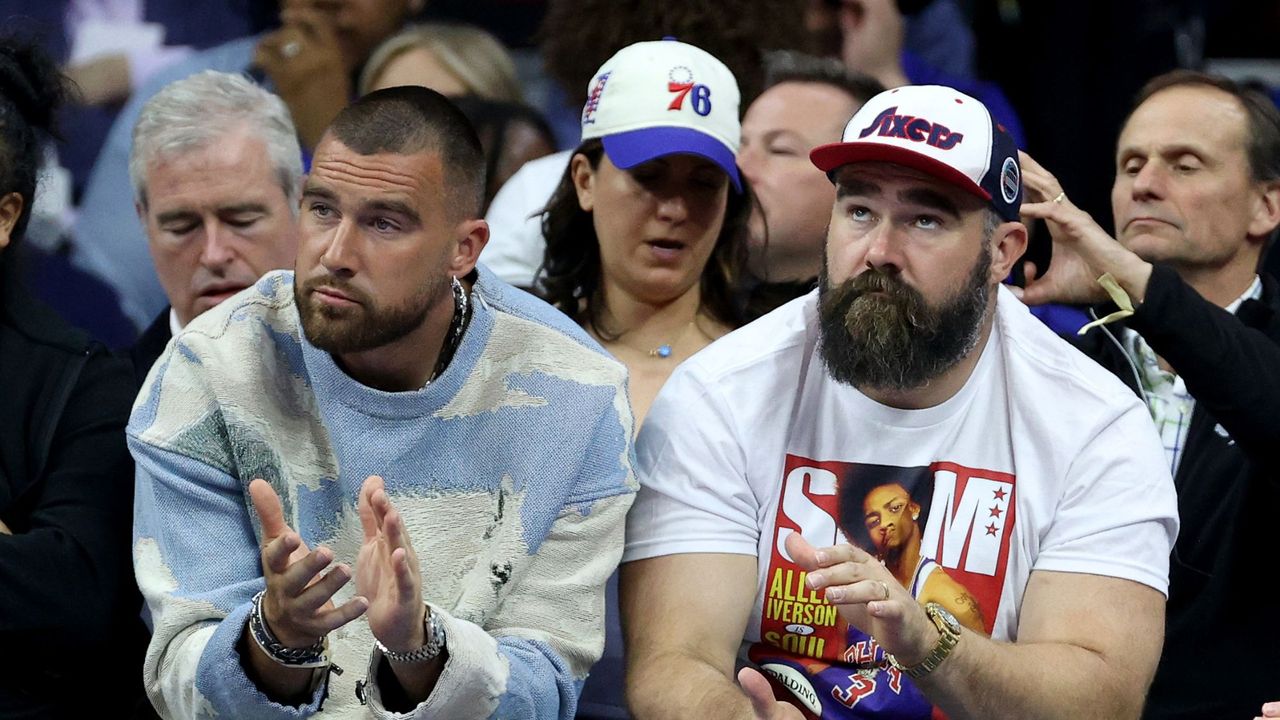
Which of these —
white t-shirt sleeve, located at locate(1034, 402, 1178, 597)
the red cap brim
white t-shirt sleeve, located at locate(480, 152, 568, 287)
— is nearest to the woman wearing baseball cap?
white t-shirt sleeve, located at locate(480, 152, 568, 287)

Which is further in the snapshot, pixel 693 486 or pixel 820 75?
pixel 820 75

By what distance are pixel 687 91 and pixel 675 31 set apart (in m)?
0.90

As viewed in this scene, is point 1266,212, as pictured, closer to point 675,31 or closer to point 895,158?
point 895,158

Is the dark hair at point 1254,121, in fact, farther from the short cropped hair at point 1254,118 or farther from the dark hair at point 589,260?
the dark hair at point 589,260

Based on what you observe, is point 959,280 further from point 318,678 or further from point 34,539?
point 34,539

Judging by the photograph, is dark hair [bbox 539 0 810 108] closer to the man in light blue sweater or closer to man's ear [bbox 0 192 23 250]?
the man in light blue sweater

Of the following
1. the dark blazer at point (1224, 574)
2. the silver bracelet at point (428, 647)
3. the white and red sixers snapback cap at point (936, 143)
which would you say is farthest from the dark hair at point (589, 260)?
the silver bracelet at point (428, 647)

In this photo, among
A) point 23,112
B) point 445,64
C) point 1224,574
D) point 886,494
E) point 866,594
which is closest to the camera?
point 866,594

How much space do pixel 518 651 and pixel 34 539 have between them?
867mm

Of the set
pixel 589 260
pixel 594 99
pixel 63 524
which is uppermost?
pixel 594 99

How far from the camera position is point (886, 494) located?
3.34m

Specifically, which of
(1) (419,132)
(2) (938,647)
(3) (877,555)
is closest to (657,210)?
(1) (419,132)

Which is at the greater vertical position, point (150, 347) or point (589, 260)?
point (589, 260)

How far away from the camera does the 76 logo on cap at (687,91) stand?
390 centimetres
